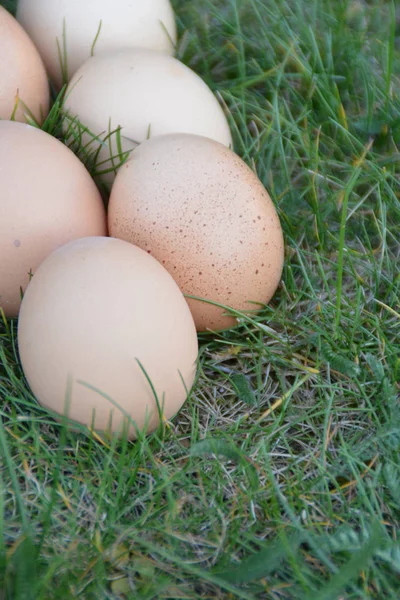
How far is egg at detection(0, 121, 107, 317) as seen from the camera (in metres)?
1.35

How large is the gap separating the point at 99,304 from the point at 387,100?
45.6 inches

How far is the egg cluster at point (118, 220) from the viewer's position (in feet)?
3.96

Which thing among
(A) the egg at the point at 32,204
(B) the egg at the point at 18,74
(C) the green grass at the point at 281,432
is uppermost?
(B) the egg at the point at 18,74

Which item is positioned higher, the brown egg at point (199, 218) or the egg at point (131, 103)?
the egg at point (131, 103)

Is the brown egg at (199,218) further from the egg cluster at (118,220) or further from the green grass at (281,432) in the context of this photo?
the green grass at (281,432)

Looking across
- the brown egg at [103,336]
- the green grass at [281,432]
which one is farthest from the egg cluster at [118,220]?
the green grass at [281,432]

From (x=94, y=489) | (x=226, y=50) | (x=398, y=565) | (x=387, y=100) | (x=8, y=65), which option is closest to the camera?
(x=398, y=565)

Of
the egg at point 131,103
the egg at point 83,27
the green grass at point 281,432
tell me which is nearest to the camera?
the green grass at point 281,432

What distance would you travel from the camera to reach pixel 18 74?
1.63 metres

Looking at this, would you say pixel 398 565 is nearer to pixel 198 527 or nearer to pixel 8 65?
pixel 198 527

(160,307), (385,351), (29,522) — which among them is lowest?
(29,522)

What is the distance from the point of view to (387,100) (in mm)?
1912

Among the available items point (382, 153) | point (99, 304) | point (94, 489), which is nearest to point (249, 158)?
point (382, 153)

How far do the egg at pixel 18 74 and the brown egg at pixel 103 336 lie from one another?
551 mm
